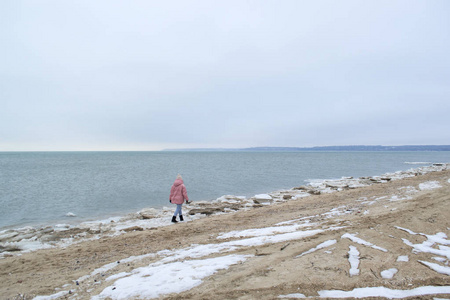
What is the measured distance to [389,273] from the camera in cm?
424

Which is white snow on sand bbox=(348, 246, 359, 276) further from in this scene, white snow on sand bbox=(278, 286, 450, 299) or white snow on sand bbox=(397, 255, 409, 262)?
white snow on sand bbox=(397, 255, 409, 262)

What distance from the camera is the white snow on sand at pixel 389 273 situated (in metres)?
4.15

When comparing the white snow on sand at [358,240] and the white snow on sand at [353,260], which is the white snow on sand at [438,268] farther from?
the white snow on sand at [353,260]

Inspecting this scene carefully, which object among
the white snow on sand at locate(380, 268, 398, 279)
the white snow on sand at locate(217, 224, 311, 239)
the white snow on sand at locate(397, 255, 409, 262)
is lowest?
the white snow on sand at locate(217, 224, 311, 239)

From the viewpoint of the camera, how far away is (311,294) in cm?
373

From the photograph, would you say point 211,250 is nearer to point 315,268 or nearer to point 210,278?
point 210,278

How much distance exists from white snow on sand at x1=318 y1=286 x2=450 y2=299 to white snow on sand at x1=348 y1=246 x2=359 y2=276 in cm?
51

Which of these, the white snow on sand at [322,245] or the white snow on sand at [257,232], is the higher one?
the white snow on sand at [322,245]

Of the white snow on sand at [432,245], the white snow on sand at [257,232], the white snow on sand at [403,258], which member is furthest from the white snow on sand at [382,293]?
the white snow on sand at [257,232]

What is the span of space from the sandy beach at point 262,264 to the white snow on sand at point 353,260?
0.06 ft

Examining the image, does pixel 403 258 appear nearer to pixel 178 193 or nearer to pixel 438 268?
pixel 438 268

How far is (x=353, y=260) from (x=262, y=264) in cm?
179

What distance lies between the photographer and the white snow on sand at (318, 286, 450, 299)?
364 centimetres

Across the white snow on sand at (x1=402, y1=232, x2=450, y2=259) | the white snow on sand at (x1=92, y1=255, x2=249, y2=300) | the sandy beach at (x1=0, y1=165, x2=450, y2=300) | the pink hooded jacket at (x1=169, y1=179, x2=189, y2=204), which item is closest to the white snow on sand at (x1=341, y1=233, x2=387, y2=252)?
the sandy beach at (x1=0, y1=165, x2=450, y2=300)
